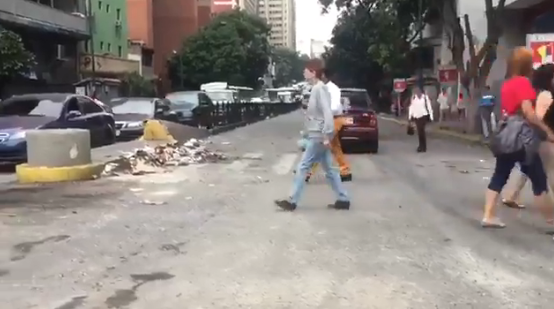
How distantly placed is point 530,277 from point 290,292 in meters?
2.08

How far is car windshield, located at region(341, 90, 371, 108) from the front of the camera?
75.1ft

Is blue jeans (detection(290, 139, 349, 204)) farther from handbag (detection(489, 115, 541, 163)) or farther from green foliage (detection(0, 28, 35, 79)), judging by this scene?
green foliage (detection(0, 28, 35, 79))

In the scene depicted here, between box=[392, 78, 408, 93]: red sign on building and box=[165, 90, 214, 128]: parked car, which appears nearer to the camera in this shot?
box=[165, 90, 214, 128]: parked car

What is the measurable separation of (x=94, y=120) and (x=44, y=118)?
2385 millimetres

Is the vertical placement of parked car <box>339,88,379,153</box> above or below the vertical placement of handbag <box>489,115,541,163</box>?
below

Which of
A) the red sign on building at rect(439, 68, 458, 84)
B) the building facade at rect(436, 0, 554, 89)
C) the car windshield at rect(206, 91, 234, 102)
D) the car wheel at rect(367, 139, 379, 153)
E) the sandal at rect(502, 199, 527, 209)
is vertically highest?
the building facade at rect(436, 0, 554, 89)

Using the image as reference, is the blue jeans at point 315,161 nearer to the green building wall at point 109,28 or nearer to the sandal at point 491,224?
the sandal at point 491,224

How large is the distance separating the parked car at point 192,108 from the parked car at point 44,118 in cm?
932

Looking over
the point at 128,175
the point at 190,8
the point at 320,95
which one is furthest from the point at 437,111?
the point at 190,8

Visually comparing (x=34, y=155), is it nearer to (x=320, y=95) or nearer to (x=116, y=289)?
(x=320, y=95)

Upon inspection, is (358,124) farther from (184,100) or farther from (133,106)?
(184,100)

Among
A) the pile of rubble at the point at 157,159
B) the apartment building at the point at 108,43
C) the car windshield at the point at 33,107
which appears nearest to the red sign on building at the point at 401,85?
the apartment building at the point at 108,43

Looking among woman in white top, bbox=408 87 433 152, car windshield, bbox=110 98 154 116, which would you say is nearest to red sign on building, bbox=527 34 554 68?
woman in white top, bbox=408 87 433 152

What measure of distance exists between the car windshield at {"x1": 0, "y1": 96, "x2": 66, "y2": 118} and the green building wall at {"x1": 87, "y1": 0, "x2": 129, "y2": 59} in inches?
1626
